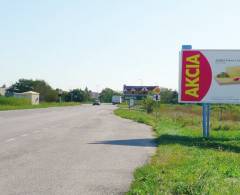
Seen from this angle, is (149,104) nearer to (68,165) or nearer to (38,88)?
(68,165)

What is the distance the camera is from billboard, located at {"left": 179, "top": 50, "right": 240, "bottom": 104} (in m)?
21.3

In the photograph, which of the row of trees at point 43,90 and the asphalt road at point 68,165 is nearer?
the asphalt road at point 68,165

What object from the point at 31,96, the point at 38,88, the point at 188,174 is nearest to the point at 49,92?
the point at 38,88

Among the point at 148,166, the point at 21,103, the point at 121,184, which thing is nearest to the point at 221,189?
the point at 121,184

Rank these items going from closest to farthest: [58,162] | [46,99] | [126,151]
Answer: [58,162] < [126,151] < [46,99]

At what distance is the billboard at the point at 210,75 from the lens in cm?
2128

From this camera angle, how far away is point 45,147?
15289mm

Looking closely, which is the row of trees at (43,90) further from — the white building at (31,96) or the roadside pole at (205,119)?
the roadside pole at (205,119)

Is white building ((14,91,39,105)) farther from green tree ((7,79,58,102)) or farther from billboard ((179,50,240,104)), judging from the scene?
billboard ((179,50,240,104))

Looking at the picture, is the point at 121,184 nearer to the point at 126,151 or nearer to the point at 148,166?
the point at 148,166

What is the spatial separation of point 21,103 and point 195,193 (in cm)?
8779

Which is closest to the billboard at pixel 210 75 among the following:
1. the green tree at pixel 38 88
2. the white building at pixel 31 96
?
the white building at pixel 31 96

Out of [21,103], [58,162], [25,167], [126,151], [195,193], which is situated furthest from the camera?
[21,103]

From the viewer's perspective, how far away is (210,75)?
70.0 ft
